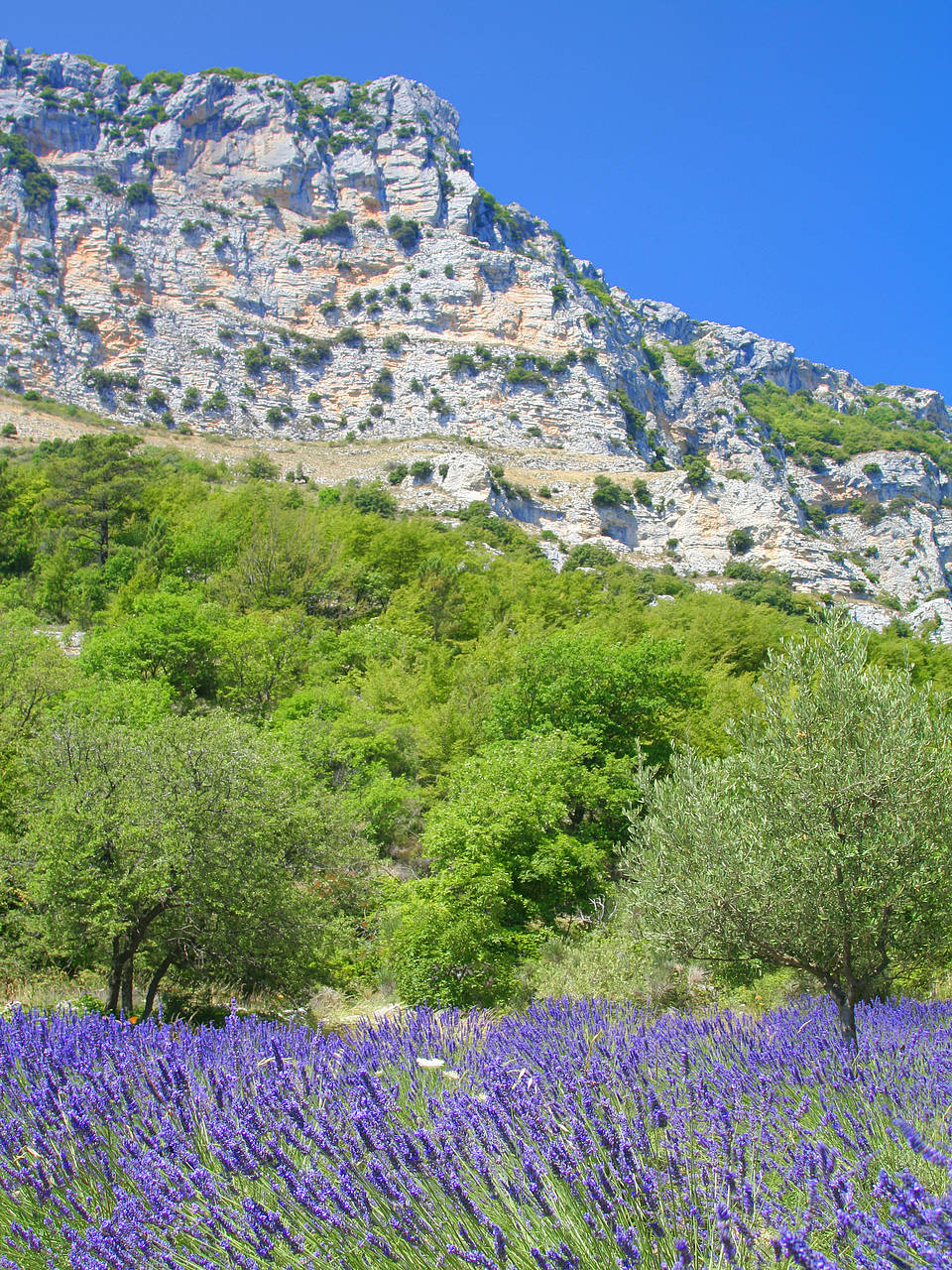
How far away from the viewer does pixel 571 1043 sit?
569 centimetres

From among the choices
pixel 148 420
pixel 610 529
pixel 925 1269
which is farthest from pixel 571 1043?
pixel 148 420

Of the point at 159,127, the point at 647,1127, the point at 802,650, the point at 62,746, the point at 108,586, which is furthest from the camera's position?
the point at 159,127

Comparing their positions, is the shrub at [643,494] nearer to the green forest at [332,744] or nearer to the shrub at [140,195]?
the green forest at [332,744]

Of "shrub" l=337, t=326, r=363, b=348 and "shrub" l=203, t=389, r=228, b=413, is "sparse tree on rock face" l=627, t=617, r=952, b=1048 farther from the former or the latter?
"shrub" l=337, t=326, r=363, b=348

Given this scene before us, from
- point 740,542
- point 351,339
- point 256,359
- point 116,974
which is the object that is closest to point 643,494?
point 740,542

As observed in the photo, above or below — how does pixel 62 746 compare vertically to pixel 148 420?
below

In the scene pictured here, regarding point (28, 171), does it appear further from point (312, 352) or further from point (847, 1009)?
point (847, 1009)

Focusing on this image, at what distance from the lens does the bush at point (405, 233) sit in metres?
101

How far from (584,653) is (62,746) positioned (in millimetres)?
14776

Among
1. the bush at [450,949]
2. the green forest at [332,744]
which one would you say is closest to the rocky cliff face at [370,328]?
the green forest at [332,744]

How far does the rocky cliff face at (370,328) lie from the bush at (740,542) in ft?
1.22

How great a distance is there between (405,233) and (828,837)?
355ft

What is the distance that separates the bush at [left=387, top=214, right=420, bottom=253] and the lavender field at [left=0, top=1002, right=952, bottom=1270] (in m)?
110

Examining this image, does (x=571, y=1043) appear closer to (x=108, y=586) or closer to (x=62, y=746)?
(x=62, y=746)
